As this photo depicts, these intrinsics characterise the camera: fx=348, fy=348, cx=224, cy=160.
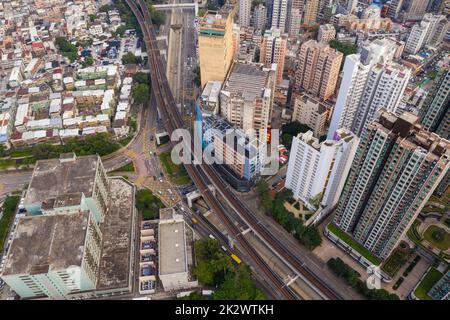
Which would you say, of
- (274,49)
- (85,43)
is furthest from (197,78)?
(85,43)

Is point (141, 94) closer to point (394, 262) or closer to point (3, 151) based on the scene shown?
point (3, 151)

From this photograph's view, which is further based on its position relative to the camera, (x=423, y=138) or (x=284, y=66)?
(x=284, y=66)

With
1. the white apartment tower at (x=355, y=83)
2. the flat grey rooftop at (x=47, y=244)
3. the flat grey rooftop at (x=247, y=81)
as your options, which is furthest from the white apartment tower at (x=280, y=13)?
the flat grey rooftop at (x=47, y=244)

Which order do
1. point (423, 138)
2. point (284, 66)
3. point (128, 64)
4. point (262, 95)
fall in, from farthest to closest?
point (128, 64) → point (284, 66) → point (262, 95) → point (423, 138)

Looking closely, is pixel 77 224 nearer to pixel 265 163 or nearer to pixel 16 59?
pixel 265 163

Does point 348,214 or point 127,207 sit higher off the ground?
point 348,214

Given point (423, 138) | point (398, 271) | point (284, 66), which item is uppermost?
point (423, 138)

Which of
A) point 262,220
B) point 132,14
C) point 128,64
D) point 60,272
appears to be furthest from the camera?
point 132,14

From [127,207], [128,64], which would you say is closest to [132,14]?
[128,64]
